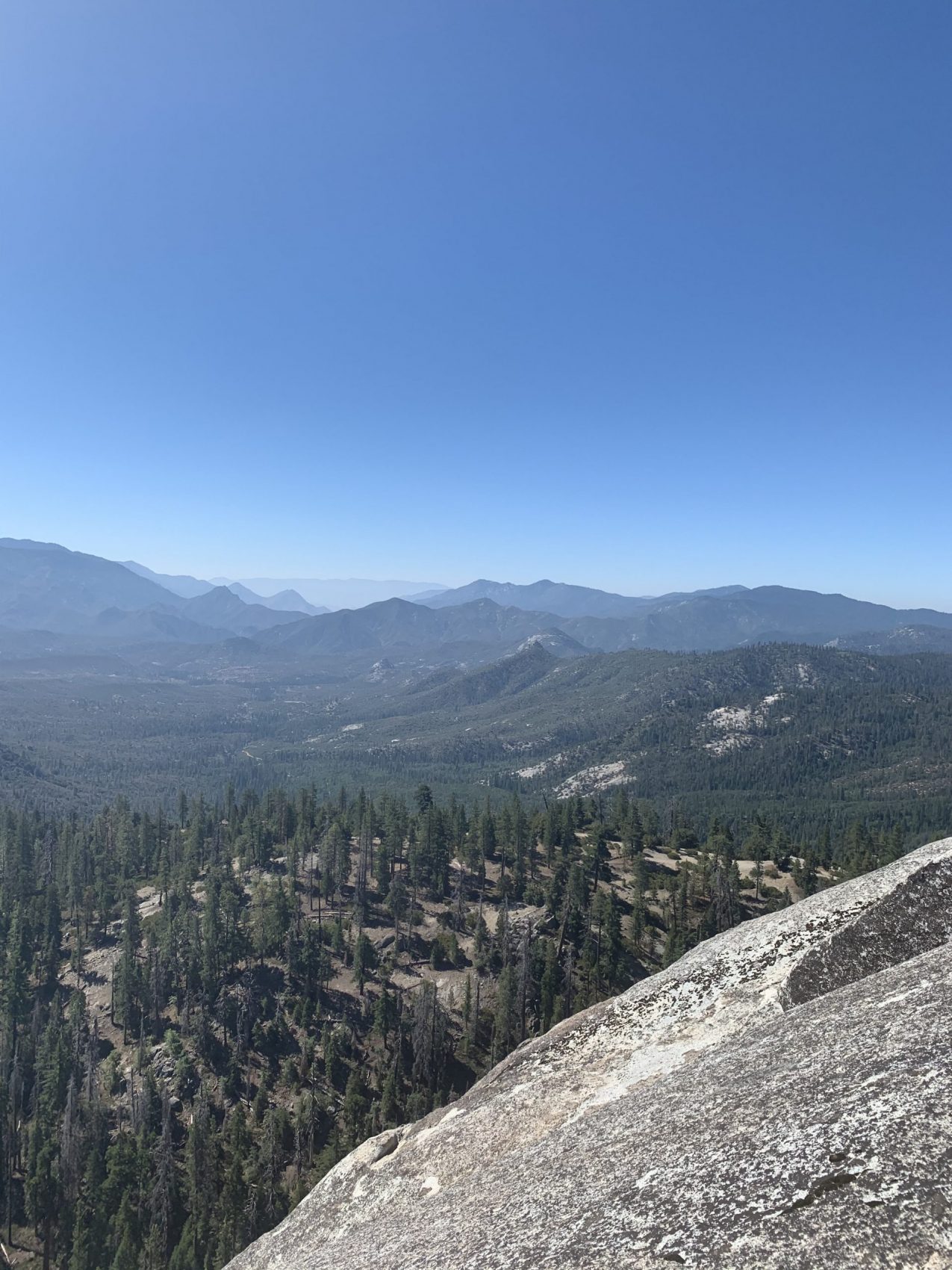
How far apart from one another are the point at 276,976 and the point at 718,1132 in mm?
115629

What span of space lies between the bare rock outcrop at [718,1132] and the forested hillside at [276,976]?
67.2 meters

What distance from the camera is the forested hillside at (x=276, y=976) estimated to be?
7788cm

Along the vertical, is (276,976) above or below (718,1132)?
below

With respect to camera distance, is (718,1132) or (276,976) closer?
(718,1132)

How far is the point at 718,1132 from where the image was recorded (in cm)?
1453

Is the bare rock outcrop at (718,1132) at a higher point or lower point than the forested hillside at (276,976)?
higher

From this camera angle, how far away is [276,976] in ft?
360

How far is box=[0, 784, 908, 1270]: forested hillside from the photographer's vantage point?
77.9 meters

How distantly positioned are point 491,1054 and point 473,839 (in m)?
56.9

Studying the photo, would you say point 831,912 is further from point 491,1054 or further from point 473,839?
point 473,839

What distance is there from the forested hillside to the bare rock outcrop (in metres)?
67.2

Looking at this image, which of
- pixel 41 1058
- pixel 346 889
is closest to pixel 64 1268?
pixel 41 1058

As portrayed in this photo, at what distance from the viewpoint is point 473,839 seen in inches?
5694

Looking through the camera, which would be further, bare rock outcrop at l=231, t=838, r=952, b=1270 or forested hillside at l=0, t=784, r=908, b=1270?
forested hillside at l=0, t=784, r=908, b=1270
